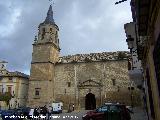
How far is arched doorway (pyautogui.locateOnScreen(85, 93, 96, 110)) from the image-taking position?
4053 centimetres

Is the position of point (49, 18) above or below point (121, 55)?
above

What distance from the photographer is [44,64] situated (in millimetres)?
41469

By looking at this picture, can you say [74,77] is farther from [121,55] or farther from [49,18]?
[49,18]

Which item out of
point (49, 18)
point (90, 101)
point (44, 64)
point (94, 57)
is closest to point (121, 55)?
point (94, 57)

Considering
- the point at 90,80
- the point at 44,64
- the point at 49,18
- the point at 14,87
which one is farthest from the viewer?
the point at 14,87

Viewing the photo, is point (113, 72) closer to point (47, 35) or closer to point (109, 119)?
point (47, 35)

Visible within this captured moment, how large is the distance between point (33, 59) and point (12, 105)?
9.50 meters

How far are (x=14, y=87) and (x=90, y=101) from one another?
14957 millimetres

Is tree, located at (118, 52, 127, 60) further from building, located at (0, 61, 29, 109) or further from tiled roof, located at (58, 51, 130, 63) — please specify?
building, located at (0, 61, 29, 109)

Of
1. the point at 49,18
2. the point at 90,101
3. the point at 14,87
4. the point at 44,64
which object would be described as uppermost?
the point at 49,18

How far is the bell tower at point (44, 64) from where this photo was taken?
40031 millimetres

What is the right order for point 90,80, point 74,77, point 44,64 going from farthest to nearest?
point 74,77
point 44,64
point 90,80

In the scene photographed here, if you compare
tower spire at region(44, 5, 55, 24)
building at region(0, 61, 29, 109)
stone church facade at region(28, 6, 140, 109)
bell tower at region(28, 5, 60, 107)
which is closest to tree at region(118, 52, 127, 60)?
stone church facade at region(28, 6, 140, 109)

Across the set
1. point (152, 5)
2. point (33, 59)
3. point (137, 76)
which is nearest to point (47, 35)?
point (33, 59)
